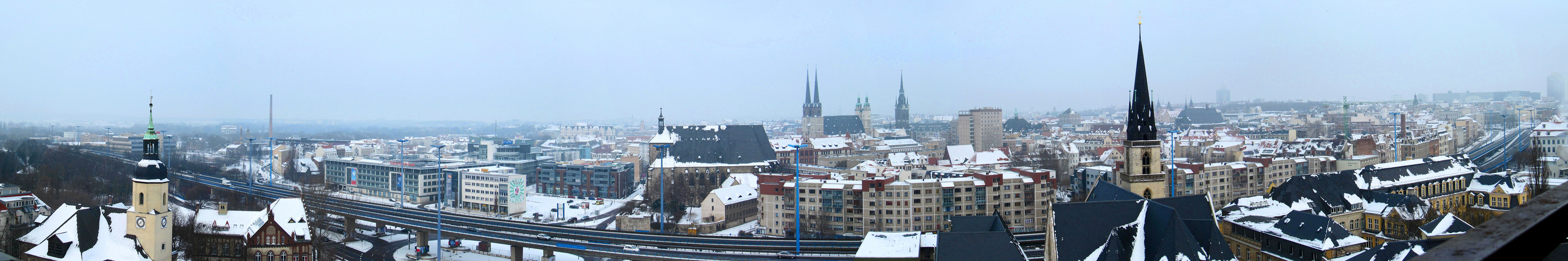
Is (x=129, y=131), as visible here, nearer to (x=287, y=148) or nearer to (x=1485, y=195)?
(x=287, y=148)

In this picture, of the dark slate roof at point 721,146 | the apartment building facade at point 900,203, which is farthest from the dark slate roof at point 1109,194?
the dark slate roof at point 721,146

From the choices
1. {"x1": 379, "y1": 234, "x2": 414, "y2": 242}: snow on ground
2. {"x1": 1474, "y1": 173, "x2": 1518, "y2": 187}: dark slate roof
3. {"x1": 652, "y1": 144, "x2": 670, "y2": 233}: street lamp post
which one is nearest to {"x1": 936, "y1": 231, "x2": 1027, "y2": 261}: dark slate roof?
{"x1": 652, "y1": 144, "x2": 670, "y2": 233}: street lamp post

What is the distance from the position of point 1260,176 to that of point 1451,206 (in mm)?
10631

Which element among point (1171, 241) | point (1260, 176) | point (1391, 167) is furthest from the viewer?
point (1260, 176)

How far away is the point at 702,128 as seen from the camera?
6091cm

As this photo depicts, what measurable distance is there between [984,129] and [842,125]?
74.1 feet

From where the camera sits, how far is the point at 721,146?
58.6 m

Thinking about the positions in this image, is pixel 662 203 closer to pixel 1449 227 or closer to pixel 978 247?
pixel 978 247

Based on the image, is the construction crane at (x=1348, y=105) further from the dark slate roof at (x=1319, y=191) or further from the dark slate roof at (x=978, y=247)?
the dark slate roof at (x=978, y=247)

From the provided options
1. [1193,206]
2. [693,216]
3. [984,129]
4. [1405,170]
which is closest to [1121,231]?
[1193,206]

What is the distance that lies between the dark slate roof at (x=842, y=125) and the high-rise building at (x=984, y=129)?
17902mm

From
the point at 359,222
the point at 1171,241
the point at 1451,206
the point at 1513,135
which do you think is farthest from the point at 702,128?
the point at 1513,135

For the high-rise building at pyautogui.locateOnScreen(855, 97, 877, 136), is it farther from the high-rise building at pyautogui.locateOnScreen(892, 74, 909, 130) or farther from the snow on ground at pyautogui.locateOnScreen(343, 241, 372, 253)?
the snow on ground at pyautogui.locateOnScreen(343, 241, 372, 253)

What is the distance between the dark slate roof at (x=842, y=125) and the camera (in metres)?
110
